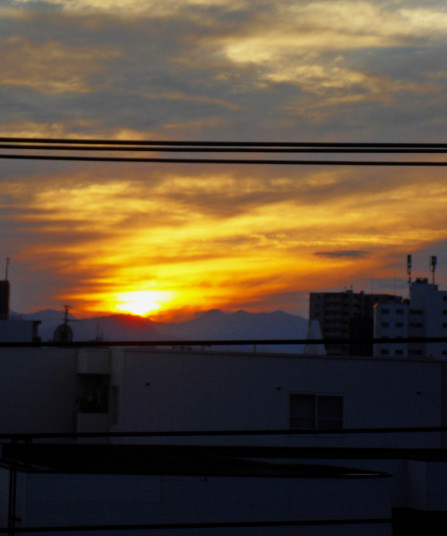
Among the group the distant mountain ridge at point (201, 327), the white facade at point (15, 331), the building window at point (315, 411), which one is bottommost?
the building window at point (315, 411)

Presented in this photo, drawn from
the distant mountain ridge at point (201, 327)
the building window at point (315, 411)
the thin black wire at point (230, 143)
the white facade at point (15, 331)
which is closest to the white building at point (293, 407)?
the building window at point (315, 411)

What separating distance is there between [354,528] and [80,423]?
1077cm

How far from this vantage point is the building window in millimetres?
20172

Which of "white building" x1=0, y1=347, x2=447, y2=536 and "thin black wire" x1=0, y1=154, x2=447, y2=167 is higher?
"thin black wire" x1=0, y1=154, x2=447, y2=167

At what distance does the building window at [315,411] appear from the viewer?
20.2 m

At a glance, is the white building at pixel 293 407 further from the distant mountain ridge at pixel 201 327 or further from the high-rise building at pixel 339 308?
the high-rise building at pixel 339 308

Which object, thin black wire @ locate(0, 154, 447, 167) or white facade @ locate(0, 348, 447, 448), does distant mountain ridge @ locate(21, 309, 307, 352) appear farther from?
thin black wire @ locate(0, 154, 447, 167)

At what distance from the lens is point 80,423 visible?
23594 millimetres

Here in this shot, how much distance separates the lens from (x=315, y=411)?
67.3 ft

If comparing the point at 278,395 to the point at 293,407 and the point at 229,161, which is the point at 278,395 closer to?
the point at 293,407

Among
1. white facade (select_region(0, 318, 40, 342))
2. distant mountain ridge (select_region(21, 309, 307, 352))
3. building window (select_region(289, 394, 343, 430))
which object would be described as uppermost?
distant mountain ridge (select_region(21, 309, 307, 352))

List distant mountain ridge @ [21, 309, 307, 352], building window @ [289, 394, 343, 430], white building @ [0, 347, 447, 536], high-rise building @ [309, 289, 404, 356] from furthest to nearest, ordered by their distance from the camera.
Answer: high-rise building @ [309, 289, 404, 356] → distant mountain ridge @ [21, 309, 307, 352] → building window @ [289, 394, 343, 430] → white building @ [0, 347, 447, 536]

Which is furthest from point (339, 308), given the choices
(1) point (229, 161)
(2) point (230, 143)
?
(2) point (230, 143)

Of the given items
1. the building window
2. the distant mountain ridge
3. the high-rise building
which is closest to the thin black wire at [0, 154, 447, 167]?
the building window
